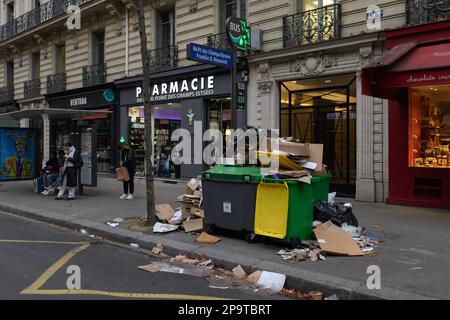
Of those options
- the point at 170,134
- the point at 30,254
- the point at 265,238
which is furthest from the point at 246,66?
the point at 30,254

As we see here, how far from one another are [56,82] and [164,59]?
8.18 m

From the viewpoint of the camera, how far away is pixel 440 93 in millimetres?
10461

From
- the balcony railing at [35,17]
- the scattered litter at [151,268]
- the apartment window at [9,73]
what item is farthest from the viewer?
the apartment window at [9,73]

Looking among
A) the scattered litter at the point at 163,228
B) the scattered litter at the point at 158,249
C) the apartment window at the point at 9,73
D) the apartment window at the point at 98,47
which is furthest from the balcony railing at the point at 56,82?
the scattered litter at the point at 158,249

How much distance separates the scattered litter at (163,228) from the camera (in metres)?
7.90

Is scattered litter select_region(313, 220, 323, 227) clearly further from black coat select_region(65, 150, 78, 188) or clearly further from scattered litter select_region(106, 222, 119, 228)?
black coat select_region(65, 150, 78, 188)

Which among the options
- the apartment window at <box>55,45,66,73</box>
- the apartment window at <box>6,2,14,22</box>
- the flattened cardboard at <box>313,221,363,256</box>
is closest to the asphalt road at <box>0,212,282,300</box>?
the flattened cardboard at <box>313,221,363,256</box>

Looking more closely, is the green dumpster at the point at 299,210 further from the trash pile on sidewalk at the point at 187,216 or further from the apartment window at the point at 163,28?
the apartment window at the point at 163,28

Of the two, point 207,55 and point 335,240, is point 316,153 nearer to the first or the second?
point 335,240

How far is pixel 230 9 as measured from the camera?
1499 centimetres

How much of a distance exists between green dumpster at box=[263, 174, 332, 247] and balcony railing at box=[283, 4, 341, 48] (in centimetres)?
622

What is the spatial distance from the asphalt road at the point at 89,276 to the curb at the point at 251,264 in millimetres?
335

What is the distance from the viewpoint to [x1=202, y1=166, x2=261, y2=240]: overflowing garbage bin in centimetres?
693
